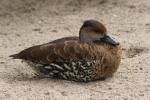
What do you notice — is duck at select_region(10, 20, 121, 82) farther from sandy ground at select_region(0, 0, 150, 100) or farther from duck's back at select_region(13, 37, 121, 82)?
sandy ground at select_region(0, 0, 150, 100)

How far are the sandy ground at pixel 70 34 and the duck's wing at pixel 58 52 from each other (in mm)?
281

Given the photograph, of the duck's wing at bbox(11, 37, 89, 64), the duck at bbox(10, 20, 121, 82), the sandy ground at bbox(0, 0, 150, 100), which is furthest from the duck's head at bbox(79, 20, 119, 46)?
the sandy ground at bbox(0, 0, 150, 100)

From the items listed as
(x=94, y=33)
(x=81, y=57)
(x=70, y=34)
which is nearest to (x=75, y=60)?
(x=81, y=57)

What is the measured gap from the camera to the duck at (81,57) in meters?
7.38

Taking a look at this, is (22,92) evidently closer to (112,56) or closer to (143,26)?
(112,56)

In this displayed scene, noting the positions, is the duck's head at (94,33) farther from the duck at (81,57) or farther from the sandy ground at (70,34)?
the sandy ground at (70,34)

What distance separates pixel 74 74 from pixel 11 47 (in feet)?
7.52

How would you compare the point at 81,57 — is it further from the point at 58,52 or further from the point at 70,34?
the point at 70,34

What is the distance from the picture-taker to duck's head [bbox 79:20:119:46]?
762 cm

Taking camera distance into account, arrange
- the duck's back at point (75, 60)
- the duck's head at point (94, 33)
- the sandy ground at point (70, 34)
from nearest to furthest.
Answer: the sandy ground at point (70, 34)
the duck's back at point (75, 60)
the duck's head at point (94, 33)

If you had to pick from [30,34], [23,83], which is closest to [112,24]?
[30,34]

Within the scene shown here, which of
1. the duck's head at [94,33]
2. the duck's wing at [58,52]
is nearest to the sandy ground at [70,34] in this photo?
the duck's wing at [58,52]

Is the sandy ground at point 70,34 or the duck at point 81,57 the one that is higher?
the duck at point 81,57

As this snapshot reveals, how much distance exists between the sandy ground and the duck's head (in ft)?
1.65
